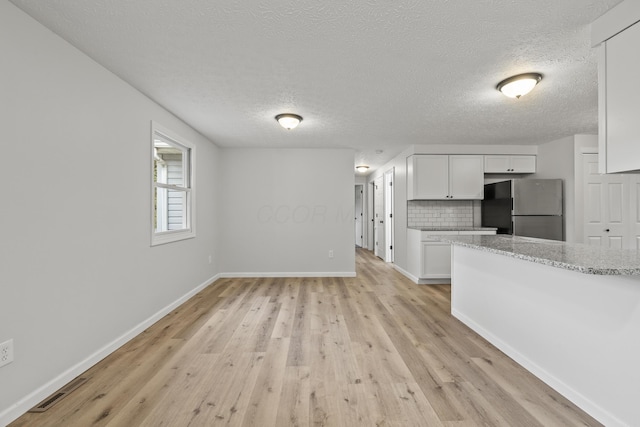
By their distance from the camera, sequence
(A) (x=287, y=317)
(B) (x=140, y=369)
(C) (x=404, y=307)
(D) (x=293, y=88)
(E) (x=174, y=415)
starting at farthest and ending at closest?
1. (C) (x=404, y=307)
2. (A) (x=287, y=317)
3. (D) (x=293, y=88)
4. (B) (x=140, y=369)
5. (E) (x=174, y=415)

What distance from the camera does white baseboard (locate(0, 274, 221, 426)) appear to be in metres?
1.55

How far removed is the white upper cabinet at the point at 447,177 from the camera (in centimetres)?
476

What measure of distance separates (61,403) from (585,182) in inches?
236

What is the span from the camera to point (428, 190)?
479 centimetres

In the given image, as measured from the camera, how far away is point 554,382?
182cm

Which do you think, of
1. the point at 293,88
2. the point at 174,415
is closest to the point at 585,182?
the point at 293,88

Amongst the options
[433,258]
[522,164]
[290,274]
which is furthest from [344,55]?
[522,164]

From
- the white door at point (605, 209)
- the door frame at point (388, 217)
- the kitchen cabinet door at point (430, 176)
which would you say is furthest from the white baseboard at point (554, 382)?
the door frame at point (388, 217)

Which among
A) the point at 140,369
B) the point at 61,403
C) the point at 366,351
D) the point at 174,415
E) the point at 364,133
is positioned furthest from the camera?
the point at 364,133

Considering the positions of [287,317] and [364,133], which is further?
[364,133]

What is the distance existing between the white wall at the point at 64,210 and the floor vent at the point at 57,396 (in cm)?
4

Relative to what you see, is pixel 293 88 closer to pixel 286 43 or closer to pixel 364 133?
pixel 286 43

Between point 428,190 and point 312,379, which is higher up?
point 428,190

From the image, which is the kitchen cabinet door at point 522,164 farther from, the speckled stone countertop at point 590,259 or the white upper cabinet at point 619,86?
the white upper cabinet at point 619,86
